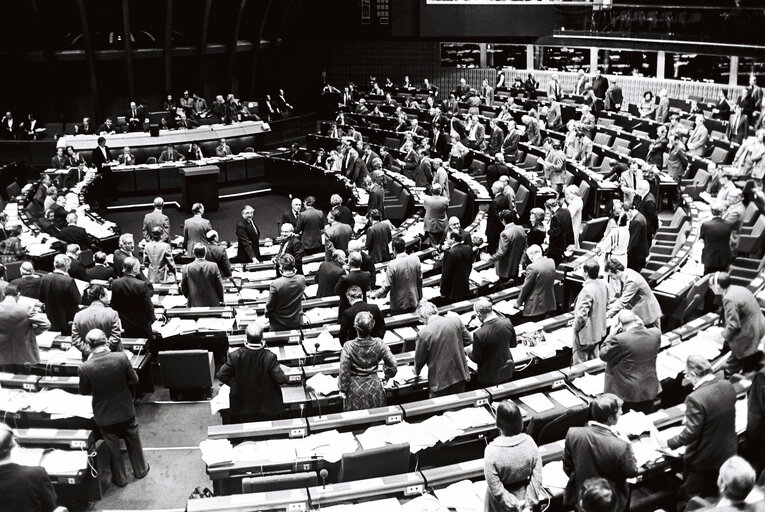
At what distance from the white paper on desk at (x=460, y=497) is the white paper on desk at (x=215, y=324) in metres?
4.18

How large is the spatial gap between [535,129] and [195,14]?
45.6 ft

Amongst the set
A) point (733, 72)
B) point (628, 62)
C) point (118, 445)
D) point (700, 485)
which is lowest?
point (118, 445)

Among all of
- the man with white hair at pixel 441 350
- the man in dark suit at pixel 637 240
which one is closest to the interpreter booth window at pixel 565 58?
the man in dark suit at pixel 637 240

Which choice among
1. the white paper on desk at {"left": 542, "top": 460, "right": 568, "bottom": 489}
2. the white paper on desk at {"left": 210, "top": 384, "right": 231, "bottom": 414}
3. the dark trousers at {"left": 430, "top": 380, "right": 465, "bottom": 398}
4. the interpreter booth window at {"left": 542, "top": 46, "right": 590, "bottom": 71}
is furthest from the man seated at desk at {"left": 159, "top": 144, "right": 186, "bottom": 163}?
the white paper on desk at {"left": 542, "top": 460, "right": 568, "bottom": 489}

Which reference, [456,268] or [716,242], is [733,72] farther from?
[456,268]

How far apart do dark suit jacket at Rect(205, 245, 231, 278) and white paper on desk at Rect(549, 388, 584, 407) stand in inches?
211

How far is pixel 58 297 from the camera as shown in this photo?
380 inches

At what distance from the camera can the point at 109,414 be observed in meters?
7.43

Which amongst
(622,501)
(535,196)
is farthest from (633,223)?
(622,501)

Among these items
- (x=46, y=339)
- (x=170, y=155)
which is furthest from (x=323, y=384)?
(x=170, y=155)

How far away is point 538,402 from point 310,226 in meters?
7.09

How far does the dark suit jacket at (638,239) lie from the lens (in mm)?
11031

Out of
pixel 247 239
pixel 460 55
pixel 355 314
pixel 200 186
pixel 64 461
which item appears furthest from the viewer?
pixel 460 55

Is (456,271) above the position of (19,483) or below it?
above
